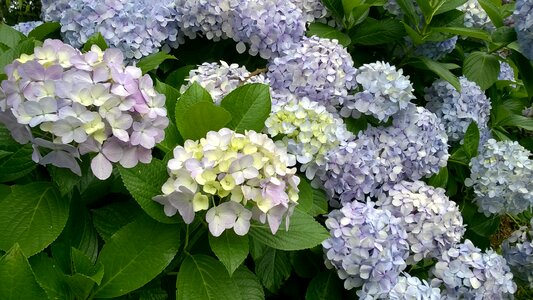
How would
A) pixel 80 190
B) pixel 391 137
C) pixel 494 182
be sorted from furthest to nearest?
1. pixel 494 182
2. pixel 391 137
3. pixel 80 190

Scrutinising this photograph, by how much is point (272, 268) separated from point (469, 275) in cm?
50

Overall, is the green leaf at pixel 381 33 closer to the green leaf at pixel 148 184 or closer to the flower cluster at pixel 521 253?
the flower cluster at pixel 521 253

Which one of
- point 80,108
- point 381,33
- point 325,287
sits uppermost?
point 80,108

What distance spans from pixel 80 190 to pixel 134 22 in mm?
628

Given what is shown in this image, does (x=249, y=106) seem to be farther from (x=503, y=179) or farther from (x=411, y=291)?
(x=503, y=179)

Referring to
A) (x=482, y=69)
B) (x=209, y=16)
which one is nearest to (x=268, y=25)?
(x=209, y=16)

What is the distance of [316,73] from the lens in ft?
5.17

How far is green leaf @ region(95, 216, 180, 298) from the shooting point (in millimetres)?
1062

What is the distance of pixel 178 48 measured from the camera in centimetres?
200

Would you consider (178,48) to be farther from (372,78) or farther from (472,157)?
(472,157)

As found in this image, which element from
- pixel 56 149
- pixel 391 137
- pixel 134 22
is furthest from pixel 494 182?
pixel 56 149

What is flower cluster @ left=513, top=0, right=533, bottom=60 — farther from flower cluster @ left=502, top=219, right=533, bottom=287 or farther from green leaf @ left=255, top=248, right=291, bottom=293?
green leaf @ left=255, top=248, right=291, bottom=293

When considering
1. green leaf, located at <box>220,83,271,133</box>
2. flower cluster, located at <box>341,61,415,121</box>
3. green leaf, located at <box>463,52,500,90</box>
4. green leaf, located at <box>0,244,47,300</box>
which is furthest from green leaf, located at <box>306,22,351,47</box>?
green leaf, located at <box>0,244,47,300</box>

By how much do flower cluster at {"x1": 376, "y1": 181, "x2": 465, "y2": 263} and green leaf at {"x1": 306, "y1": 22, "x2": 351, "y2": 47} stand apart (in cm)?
56
